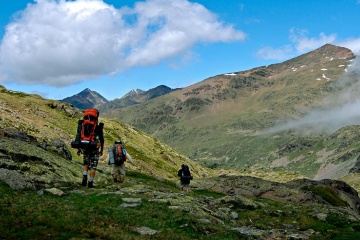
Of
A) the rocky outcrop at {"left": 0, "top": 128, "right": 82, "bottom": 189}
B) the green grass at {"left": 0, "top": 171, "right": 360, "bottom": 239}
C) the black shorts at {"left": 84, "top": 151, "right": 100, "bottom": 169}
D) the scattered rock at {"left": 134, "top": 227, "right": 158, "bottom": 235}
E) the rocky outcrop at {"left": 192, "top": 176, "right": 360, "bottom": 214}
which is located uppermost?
the black shorts at {"left": 84, "top": 151, "right": 100, "bottom": 169}

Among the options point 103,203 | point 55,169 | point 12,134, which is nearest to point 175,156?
point 12,134

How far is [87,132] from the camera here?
76.7 feet

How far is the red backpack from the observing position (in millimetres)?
23250

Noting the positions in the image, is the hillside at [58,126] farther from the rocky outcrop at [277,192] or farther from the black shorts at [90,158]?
the black shorts at [90,158]

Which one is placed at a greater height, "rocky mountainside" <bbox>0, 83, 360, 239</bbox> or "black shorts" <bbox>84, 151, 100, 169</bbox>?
"black shorts" <bbox>84, 151, 100, 169</bbox>

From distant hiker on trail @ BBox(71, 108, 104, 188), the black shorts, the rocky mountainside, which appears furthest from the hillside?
distant hiker on trail @ BBox(71, 108, 104, 188)

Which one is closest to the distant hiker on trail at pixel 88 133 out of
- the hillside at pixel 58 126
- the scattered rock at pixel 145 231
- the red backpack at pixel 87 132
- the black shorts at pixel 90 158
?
the red backpack at pixel 87 132

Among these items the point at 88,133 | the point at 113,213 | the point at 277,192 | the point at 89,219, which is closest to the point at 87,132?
the point at 88,133

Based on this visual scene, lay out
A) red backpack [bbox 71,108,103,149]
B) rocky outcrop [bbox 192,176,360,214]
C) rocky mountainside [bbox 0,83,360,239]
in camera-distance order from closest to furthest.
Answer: rocky mountainside [bbox 0,83,360,239] → red backpack [bbox 71,108,103,149] → rocky outcrop [bbox 192,176,360,214]

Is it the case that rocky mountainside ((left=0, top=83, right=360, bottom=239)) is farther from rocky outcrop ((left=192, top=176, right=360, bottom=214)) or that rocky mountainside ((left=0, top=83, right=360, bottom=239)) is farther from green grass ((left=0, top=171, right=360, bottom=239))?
rocky outcrop ((left=192, top=176, right=360, bottom=214))

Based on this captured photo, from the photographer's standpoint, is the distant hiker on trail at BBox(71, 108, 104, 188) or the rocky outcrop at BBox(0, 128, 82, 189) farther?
the distant hiker on trail at BBox(71, 108, 104, 188)

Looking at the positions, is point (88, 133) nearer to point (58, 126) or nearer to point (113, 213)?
point (113, 213)

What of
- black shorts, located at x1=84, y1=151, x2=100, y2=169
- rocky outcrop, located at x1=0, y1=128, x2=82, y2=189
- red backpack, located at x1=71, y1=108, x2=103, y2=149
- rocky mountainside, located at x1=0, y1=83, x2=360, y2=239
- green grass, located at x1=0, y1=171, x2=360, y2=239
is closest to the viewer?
green grass, located at x1=0, y1=171, x2=360, y2=239

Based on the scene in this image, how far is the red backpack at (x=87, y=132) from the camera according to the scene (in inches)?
915
